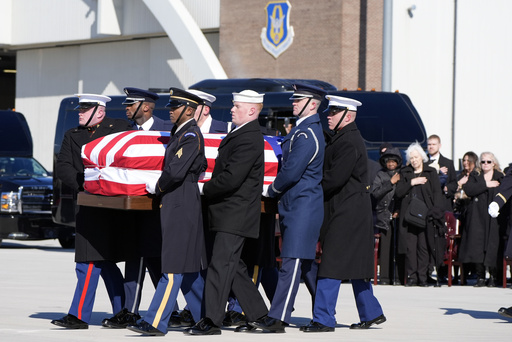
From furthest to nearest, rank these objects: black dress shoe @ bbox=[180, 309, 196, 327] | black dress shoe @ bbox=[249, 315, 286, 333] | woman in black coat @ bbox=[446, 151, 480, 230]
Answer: woman in black coat @ bbox=[446, 151, 480, 230] → black dress shoe @ bbox=[180, 309, 196, 327] → black dress shoe @ bbox=[249, 315, 286, 333]

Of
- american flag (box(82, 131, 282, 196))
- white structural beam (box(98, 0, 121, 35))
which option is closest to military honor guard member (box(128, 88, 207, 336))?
american flag (box(82, 131, 282, 196))

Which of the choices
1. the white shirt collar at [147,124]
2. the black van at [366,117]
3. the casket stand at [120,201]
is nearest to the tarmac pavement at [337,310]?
the casket stand at [120,201]

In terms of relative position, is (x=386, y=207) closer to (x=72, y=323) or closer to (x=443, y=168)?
(x=443, y=168)

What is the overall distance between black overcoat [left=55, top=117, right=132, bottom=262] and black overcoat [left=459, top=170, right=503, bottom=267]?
734 centimetres

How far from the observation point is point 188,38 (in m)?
35.5

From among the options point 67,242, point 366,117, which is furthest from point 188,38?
point 366,117

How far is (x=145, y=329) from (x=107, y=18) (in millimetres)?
30711

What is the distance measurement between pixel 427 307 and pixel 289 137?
359 centimetres

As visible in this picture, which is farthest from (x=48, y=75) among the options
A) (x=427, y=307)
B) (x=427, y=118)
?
(x=427, y=307)

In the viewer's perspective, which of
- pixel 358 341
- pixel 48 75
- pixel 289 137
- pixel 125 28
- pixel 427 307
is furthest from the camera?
pixel 48 75

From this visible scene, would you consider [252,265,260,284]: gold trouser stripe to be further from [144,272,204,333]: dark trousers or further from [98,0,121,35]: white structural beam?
[98,0,121,35]: white structural beam

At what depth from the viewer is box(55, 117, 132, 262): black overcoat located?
10070mm

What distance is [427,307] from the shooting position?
12.9 metres

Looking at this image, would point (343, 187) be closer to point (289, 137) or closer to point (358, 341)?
point (289, 137)
